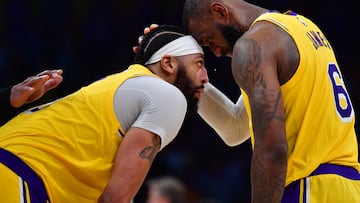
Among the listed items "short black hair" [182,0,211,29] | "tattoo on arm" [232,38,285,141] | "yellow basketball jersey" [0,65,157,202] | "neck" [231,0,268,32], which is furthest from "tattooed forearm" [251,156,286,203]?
"short black hair" [182,0,211,29]

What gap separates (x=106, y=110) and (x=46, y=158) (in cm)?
33

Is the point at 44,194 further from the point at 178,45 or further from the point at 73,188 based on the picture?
the point at 178,45

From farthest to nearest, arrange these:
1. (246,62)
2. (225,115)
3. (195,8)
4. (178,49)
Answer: (225,115), (178,49), (195,8), (246,62)

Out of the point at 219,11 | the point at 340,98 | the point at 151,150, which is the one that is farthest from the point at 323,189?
the point at 219,11

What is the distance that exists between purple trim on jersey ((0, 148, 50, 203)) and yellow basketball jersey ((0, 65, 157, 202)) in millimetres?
19

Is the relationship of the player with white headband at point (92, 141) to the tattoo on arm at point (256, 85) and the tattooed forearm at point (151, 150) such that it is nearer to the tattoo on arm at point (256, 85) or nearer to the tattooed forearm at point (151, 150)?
the tattooed forearm at point (151, 150)

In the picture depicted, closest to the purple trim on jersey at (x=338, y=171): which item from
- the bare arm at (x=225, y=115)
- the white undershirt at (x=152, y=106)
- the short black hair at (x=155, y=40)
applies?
the white undershirt at (x=152, y=106)


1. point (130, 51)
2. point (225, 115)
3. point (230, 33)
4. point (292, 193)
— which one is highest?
point (230, 33)

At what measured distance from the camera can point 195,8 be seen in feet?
12.8

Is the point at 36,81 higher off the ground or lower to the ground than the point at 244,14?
lower

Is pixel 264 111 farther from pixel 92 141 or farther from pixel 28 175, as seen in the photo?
pixel 28 175

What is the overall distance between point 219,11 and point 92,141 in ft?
2.77

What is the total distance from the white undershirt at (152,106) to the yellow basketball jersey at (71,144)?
0.05 metres

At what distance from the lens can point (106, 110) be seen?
362 cm
